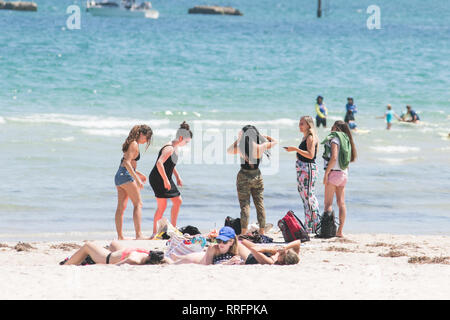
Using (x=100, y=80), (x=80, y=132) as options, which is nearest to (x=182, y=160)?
(x=80, y=132)

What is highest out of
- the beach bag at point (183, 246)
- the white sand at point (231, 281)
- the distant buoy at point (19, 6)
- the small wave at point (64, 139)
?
the distant buoy at point (19, 6)

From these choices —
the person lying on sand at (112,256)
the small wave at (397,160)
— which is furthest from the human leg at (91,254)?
the small wave at (397,160)

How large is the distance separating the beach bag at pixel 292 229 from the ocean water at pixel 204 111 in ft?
5.66

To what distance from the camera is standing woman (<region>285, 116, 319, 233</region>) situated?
9.14 metres

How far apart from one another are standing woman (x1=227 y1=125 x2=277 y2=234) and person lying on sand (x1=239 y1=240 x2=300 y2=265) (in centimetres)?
139

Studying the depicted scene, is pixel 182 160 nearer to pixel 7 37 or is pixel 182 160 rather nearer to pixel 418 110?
pixel 418 110

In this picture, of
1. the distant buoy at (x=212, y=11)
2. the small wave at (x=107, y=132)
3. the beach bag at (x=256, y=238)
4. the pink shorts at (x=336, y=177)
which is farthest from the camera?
the distant buoy at (x=212, y=11)

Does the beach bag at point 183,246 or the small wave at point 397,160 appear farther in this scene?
the small wave at point 397,160

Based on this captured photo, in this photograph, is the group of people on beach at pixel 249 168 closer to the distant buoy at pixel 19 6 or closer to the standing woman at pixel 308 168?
the standing woman at pixel 308 168

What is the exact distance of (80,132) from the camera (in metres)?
20.4

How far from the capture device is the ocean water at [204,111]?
12039 millimetres

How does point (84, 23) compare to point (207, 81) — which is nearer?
point (207, 81)
